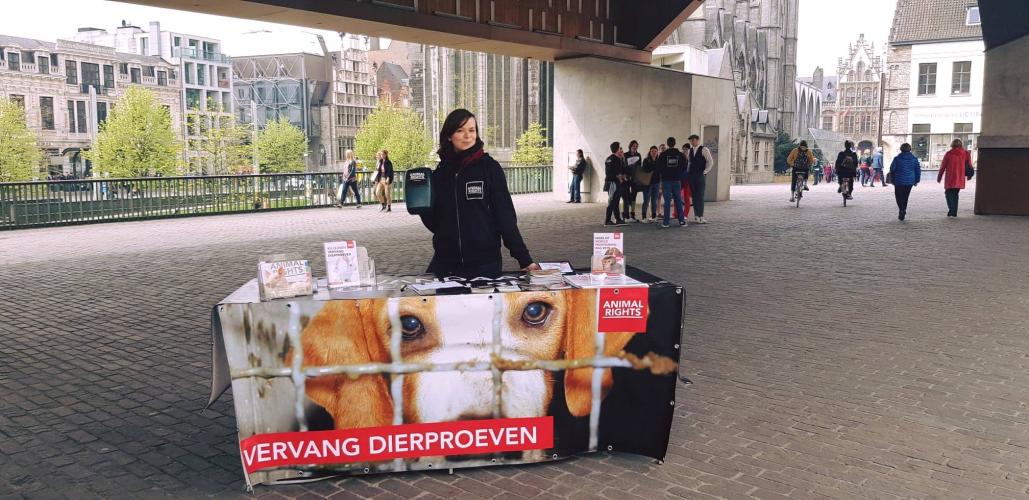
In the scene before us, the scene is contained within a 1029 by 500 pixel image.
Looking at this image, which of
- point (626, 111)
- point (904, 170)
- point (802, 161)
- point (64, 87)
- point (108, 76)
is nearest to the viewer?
point (904, 170)

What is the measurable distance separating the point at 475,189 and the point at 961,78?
64.5 meters

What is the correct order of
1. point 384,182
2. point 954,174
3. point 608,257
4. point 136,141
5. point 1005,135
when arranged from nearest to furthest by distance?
point 608,257 < point 1005,135 < point 954,174 < point 384,182 < point 136,141

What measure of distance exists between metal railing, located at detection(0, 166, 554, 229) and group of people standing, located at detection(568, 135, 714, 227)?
1152cm

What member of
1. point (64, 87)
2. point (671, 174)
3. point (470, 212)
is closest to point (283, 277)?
point (470, 212)

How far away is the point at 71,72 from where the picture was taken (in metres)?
80.1

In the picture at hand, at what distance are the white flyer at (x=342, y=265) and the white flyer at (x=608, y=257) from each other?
1.38 m

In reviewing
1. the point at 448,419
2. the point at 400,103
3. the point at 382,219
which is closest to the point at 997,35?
the point at 382,219

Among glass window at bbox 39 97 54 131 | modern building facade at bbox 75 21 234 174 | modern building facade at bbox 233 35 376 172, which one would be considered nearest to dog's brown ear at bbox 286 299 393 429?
glass window at bbox 39 97 54 131

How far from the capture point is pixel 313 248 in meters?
15.0

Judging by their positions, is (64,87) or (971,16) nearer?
(971,16)

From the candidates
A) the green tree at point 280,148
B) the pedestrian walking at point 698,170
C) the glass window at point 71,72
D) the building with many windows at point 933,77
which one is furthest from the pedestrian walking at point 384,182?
the glass window at point 71,72

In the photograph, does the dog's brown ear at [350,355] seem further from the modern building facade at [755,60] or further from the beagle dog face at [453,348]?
the modern building facade at [755,60]

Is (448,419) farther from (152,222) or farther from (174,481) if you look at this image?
(152,222)

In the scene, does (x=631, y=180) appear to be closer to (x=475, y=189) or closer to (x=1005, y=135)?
(x=1005, y=135)
